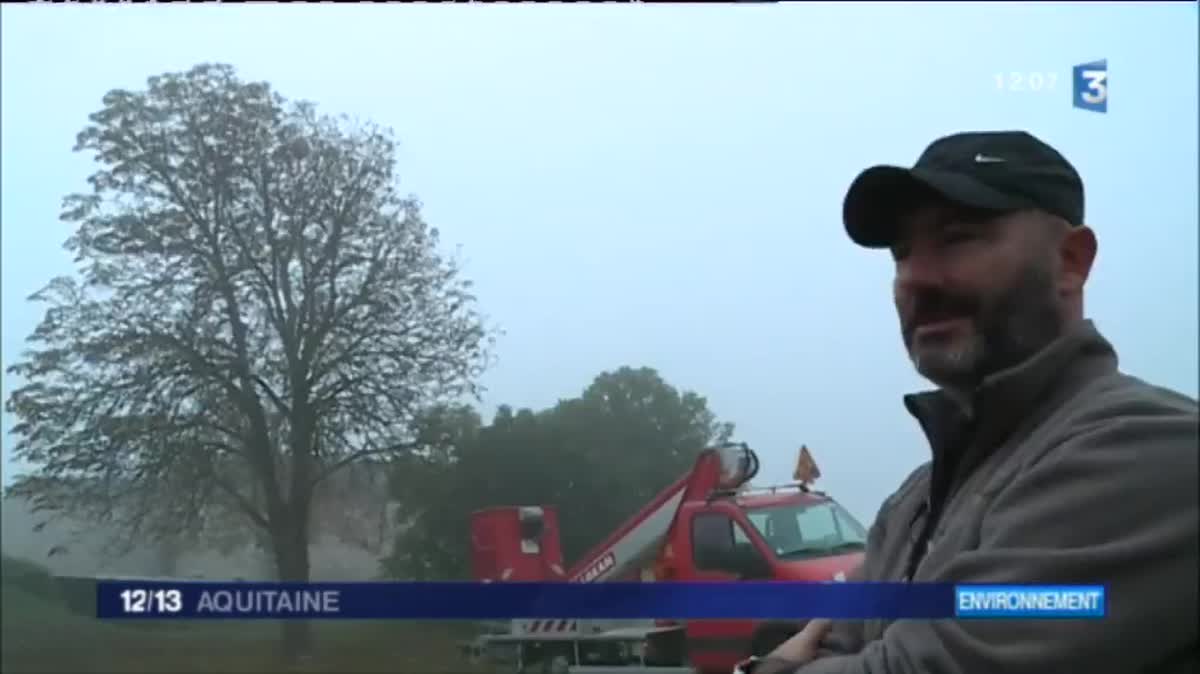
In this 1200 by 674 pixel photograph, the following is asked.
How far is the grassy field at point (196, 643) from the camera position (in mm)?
1765

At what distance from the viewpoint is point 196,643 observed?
5.90ft

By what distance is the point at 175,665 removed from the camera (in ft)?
6.25

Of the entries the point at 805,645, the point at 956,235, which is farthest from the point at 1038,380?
the point at 805,645

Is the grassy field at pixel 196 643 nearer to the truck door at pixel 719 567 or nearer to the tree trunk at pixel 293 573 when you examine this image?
the tree trunk at pixel 293 573

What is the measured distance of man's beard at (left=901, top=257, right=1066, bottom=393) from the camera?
126 centimetres

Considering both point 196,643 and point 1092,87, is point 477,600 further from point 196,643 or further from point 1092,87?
point 1092,87

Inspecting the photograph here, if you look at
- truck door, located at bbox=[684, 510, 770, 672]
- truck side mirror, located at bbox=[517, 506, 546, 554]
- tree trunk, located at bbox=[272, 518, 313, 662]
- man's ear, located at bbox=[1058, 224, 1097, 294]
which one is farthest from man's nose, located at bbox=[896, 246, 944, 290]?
tree trunk, located at bbox=[272, 518, 313, 662]

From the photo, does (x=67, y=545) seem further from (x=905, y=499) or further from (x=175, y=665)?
(x=905, y=499)

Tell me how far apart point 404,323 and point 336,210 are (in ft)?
0.68

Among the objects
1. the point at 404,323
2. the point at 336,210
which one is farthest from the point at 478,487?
the point at 336,210

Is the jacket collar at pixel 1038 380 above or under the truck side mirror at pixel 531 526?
above

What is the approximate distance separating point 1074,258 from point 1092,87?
686 millimetres

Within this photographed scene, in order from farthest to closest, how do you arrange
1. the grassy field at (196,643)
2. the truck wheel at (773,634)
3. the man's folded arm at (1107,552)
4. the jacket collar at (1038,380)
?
the grassy field at (196,643)
the truck wheel at (773,634)
the jacket collar at (1038,380)
the man's folded arm at (1107,552)

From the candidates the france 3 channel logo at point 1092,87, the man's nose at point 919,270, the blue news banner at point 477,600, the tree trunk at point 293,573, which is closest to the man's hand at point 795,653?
the blue news banner at point 477,600
